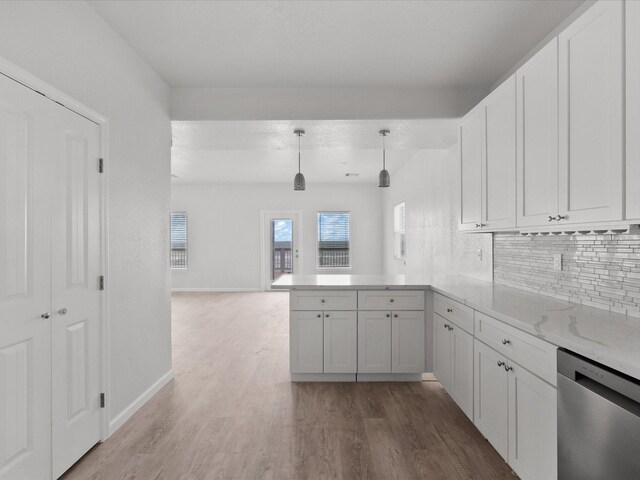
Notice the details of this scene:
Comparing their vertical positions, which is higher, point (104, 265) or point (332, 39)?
point (332, 39)

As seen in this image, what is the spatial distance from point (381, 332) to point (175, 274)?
7.26 m

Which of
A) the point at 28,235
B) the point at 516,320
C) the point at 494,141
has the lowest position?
the point at 516,320

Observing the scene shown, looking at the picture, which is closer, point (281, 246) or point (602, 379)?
point (602, 379)

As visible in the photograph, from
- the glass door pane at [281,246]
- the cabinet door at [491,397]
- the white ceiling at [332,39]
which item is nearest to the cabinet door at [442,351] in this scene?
the cabinet door at [491,397]

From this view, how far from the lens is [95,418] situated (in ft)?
7.79

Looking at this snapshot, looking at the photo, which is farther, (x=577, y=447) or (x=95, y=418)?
(x=95, y=418)

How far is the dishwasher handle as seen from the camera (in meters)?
1.20

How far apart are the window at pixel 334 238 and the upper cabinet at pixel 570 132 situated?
6.67m

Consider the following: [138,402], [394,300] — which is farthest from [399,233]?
A: [138,402]

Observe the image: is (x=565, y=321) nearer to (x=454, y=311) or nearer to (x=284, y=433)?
(x=454, y=311)

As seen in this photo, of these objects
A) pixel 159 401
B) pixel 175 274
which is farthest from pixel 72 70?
pixel 175 274

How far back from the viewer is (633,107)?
1454mm

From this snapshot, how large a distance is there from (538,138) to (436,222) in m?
3.02

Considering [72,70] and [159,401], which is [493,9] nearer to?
[72,70]
